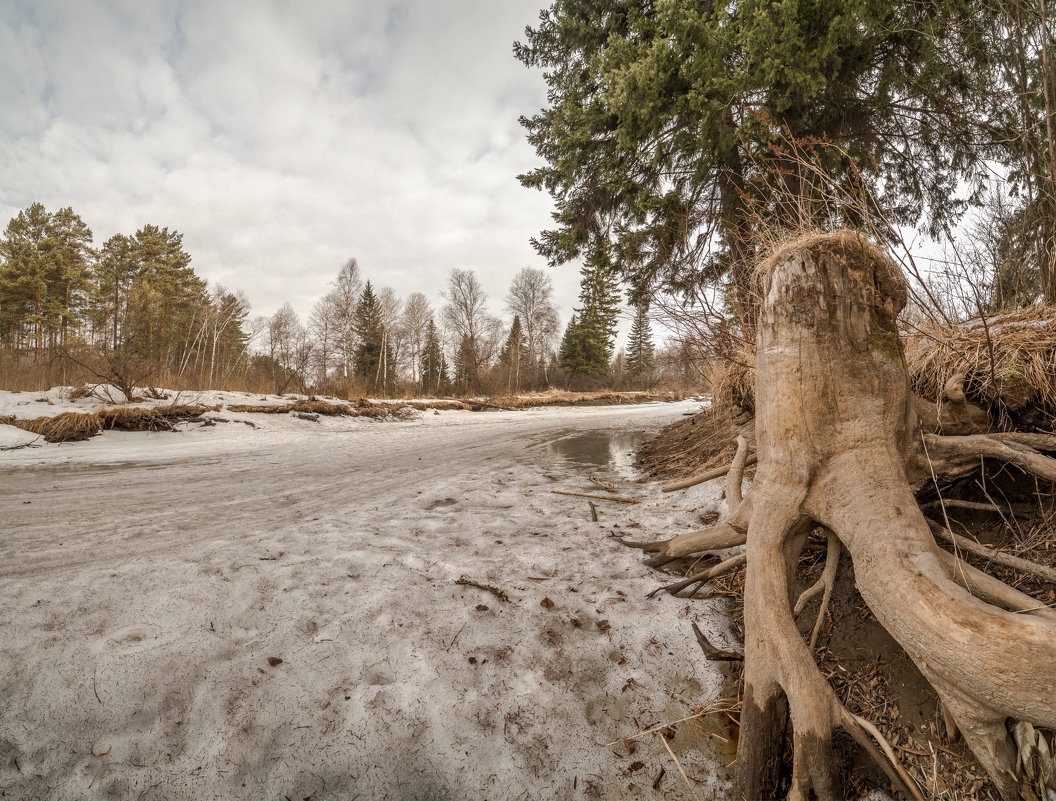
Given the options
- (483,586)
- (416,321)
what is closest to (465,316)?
(416,321)

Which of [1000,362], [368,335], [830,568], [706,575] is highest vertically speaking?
[368,335]

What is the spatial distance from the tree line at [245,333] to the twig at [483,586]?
6.14 meters

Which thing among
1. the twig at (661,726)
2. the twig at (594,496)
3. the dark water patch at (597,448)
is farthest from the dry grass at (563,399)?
the twig at (661,726)

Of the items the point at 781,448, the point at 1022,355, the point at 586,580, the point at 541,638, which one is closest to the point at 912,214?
the point at 1022,355

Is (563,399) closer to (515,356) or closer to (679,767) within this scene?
(515,356)

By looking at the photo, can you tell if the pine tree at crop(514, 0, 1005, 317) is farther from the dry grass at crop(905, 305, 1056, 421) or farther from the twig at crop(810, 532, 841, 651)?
the twig at crop(810, 532, 841, 651)

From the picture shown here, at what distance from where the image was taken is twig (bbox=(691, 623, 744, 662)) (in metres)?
1.72

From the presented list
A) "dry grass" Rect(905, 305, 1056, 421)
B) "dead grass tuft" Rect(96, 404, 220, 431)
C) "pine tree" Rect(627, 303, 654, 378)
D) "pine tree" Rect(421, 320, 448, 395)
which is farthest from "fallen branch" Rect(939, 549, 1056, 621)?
"pine tree" Rect(627, 303, 654, 378)

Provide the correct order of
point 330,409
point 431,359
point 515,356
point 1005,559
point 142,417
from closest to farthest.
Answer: point 1005,559 → point 142,417 → point 330,409 → point 515,356 → point 431,359

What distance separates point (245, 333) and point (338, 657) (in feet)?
159

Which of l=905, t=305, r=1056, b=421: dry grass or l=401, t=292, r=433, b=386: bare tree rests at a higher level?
l=401, t=292, r=433, b=386: bare tree

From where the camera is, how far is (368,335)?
3148cm

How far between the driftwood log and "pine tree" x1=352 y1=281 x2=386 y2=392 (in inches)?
1257

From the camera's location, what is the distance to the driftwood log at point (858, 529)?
108 centimetres
